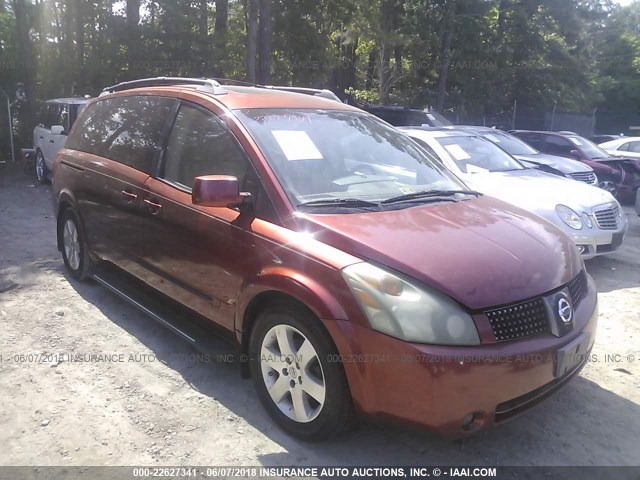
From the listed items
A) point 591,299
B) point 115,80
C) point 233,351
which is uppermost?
point 115,80

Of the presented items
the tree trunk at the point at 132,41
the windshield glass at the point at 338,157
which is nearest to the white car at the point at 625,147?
the windshield glass at the point at 338,157

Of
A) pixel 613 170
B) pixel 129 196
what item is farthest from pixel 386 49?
pixel 129 196

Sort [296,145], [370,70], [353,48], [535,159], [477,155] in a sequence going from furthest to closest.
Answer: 1. [370,70]
2. [353,48]
3. [535,159]
4. [477,155]
5. [296,145]

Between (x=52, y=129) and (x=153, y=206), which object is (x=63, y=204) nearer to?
(x=153, y=206)

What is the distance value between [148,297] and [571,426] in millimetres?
3078

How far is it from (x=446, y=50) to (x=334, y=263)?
21.9 metres

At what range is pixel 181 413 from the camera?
335 centimetres

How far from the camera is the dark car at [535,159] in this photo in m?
9.41

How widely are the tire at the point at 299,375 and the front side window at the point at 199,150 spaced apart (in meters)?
0.95

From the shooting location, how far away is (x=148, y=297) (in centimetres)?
436

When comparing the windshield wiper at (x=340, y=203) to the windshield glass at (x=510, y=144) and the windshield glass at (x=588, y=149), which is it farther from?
the windshield glass at (x=588, y=149)

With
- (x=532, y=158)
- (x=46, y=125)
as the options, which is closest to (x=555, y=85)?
(x=532, y=158)

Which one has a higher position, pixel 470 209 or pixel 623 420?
pixel 470 209

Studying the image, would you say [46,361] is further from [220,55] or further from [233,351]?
[220,55]
